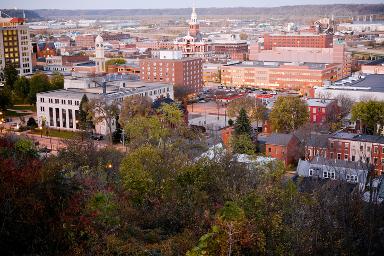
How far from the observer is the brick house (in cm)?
2769

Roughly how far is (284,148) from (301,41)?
A: 55416 millimetres

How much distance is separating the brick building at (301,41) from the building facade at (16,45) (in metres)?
37.7

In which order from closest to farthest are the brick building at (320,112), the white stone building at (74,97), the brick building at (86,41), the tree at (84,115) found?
the tree at (84,115), the brick building at (320,112), the white stone building at (74,97), the brick building at (86,41)

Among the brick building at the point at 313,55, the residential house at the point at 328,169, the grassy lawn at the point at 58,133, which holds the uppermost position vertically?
the brick building at the point at 313,55

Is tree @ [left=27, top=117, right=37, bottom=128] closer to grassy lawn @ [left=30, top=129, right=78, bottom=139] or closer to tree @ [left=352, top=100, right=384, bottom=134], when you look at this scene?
grassy lawn @ [left=30, top=129, right=78, bottom=139]

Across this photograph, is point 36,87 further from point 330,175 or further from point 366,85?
point 330,175

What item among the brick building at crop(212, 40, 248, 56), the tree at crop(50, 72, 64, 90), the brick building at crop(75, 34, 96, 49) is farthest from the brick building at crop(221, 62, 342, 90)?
the brick building at crop(75, 34, 96, 49)

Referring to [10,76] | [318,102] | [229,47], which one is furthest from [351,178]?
[229,47]

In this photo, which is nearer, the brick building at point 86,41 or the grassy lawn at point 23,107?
the grassy lawn at point 23,107

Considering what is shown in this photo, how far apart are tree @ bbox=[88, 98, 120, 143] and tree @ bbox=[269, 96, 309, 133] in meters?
9.81

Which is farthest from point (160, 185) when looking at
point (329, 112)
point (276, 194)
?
point (329, 112)

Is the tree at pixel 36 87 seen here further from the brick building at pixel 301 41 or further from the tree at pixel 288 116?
the brick building at pixel 301 41

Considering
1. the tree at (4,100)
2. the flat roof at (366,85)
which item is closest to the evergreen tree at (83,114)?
the tree at (4,100)

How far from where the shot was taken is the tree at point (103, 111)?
1296 inches
